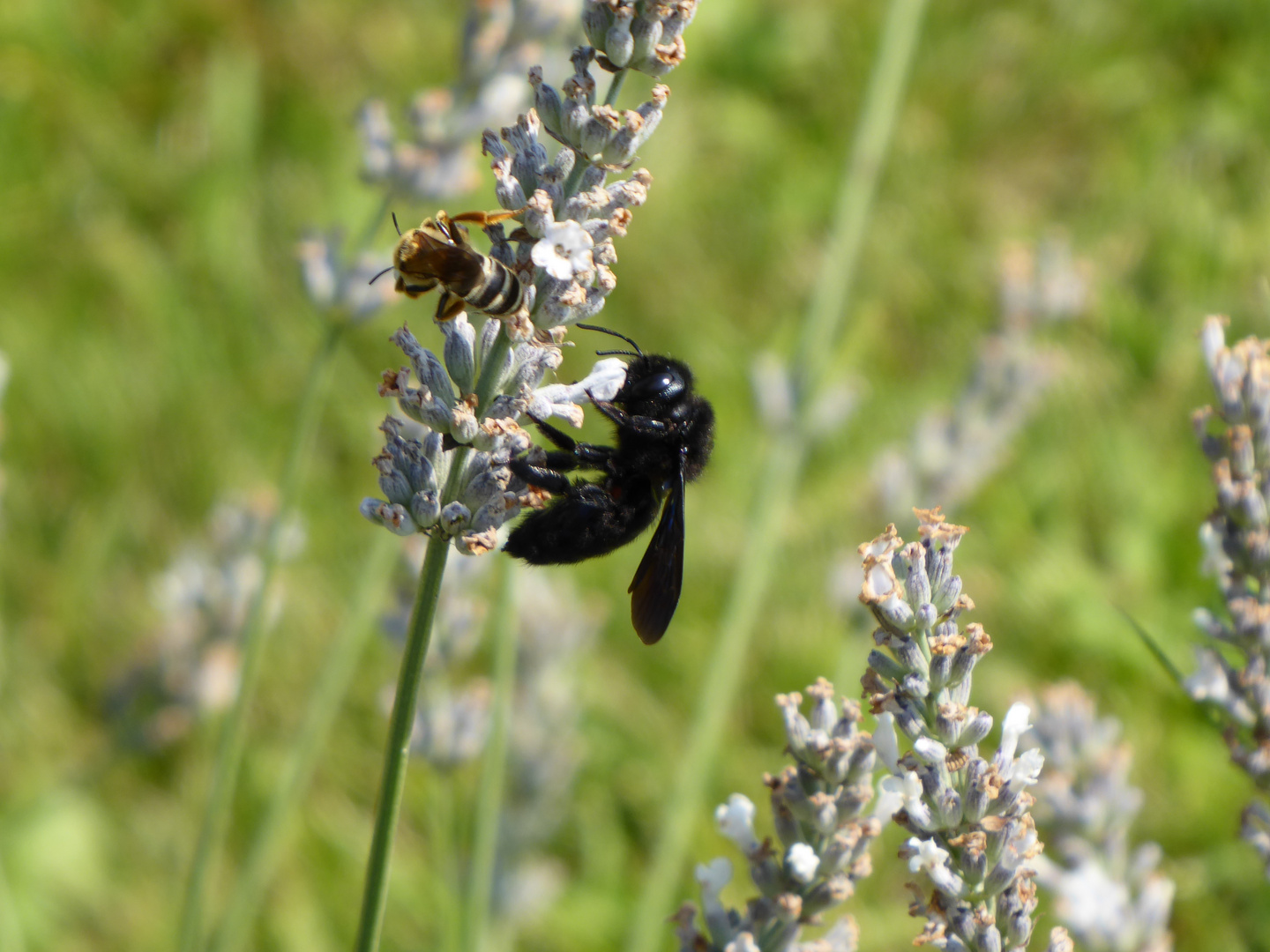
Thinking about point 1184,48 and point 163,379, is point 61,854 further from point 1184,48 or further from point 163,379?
point 1184,48

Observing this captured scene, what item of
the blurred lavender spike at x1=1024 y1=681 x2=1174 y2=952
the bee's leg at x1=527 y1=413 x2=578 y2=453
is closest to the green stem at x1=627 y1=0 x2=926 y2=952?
the blurred lavender spike at x1=1024 y1=681 x2=1174 y2=952

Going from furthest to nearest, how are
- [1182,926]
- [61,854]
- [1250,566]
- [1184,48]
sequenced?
[1184,48]
[61,854]
[1182,926]
[1250,566]

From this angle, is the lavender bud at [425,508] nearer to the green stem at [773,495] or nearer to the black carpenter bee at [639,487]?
the black carpenter bee at [639,487]

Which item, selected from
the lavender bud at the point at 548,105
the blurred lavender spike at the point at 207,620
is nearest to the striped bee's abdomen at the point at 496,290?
the lavender bud at the point at 548,105

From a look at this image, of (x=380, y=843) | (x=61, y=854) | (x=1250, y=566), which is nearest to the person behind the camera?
(x=380, y=843)

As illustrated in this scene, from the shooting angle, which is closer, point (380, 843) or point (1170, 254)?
point (380, 843)

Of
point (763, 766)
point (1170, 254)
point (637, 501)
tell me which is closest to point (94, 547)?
point (763, 766)
